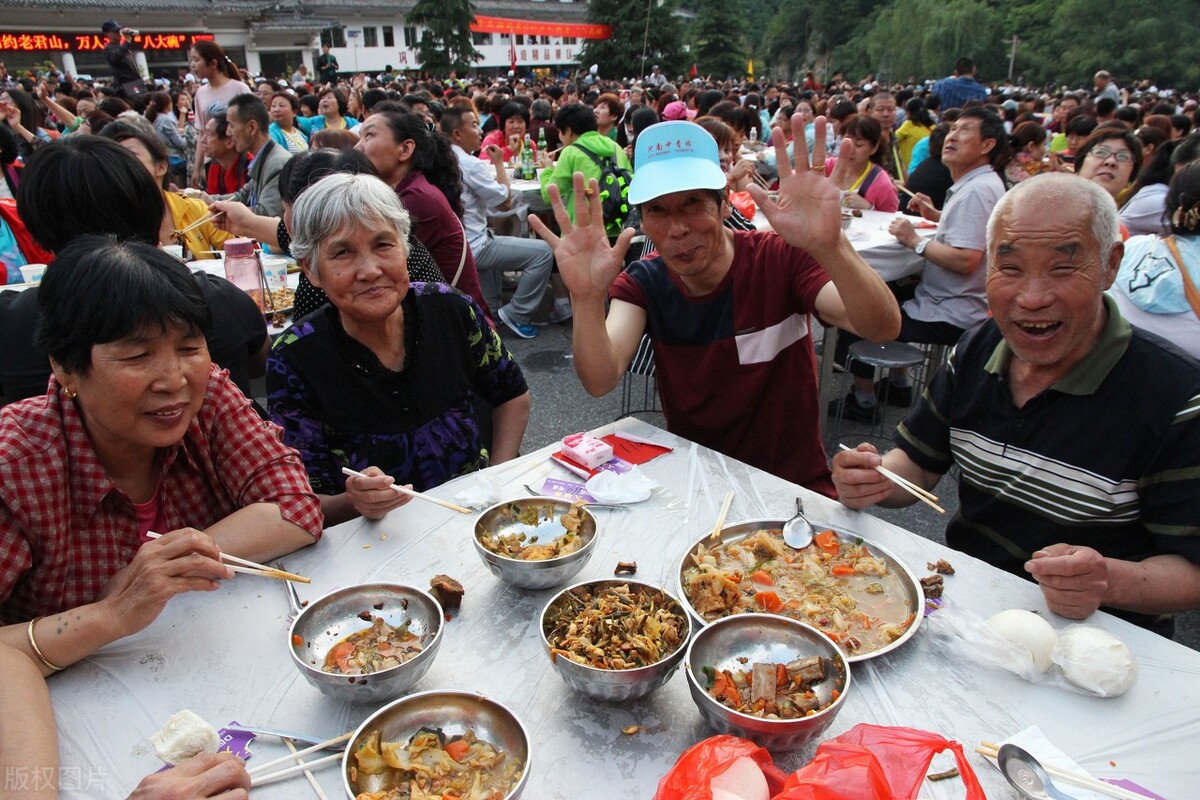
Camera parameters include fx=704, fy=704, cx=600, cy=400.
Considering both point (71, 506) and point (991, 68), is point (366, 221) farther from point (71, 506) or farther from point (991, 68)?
point (991, 68)

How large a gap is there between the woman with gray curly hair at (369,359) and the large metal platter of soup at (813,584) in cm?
112

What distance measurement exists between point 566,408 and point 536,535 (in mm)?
3644

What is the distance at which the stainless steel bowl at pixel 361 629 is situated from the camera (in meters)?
1.33

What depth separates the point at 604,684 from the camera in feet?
4.26

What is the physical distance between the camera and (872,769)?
970 millimetres

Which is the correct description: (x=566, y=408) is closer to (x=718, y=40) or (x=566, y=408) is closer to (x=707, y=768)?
(x=707, y=768)

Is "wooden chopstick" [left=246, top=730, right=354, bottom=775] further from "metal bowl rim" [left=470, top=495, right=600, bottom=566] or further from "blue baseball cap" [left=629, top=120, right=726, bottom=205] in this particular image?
"blue baseball cap" [left=629, top=120, right=726, bottom=205]

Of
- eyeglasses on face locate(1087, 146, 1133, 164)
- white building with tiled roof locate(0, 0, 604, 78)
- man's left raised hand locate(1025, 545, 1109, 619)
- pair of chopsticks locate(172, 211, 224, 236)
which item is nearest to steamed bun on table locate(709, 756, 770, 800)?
man's left raised hand locate(1025, 545, 1109, 619)

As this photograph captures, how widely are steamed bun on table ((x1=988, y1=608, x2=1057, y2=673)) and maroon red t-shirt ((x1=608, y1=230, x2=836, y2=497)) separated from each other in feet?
4.07

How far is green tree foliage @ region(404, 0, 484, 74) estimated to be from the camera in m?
40.3

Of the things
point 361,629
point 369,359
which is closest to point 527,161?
point 369,359

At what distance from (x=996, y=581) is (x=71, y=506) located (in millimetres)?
2233

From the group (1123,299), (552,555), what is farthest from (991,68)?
(552,555)

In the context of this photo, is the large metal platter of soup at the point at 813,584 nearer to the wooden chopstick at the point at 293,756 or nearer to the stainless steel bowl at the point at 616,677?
the stainless steel bowl at the point at 616,677
